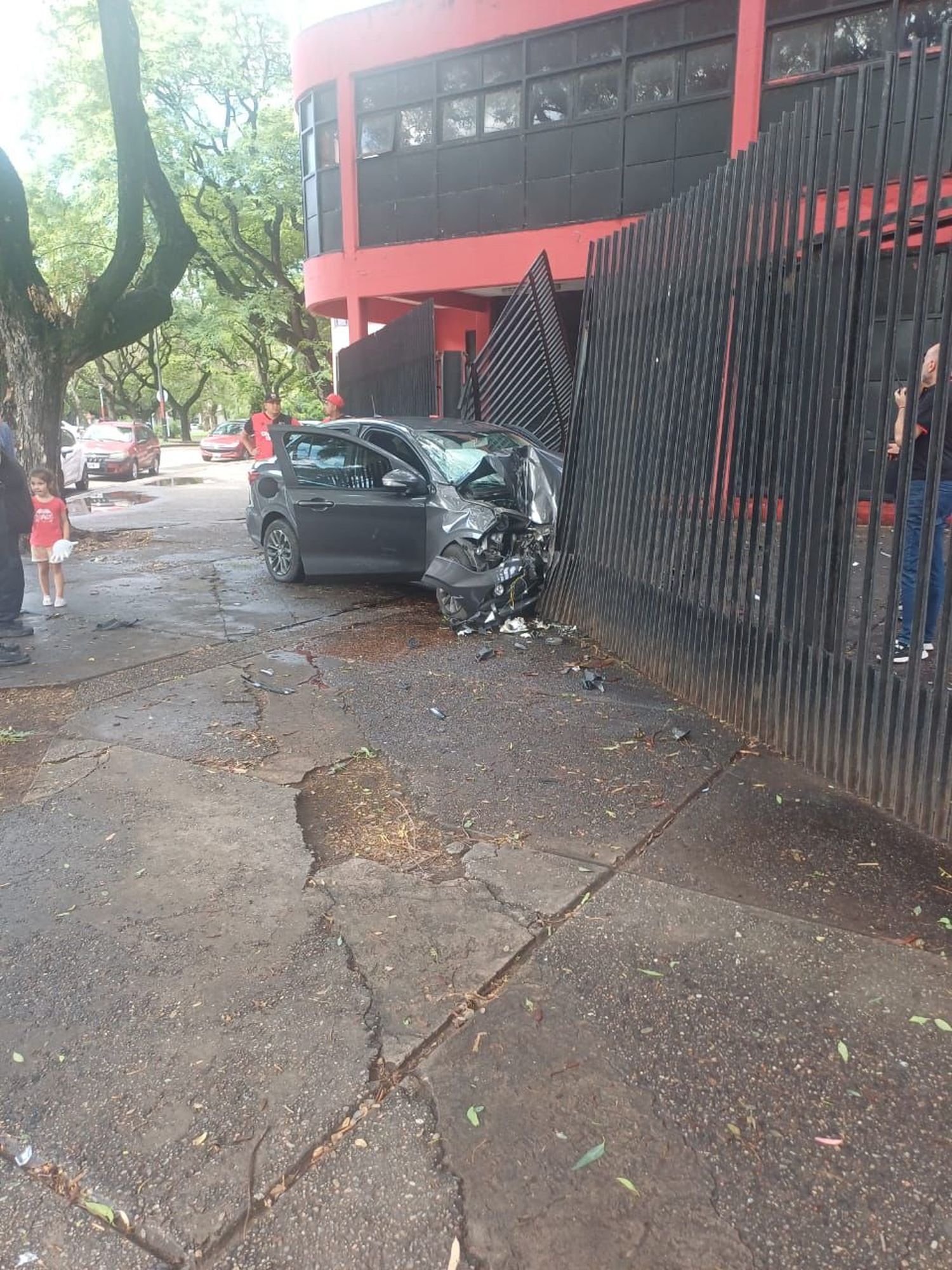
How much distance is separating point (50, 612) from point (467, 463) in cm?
404

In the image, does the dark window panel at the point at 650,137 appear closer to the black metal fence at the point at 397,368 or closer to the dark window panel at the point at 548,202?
the dark window panel at the point at 548,202

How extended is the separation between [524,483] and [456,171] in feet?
29.8

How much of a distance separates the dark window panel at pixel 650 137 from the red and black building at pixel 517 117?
0.07 ft

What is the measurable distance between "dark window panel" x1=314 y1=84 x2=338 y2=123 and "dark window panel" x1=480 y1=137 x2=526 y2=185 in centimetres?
336

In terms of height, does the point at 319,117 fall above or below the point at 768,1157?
above

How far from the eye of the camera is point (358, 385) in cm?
1659

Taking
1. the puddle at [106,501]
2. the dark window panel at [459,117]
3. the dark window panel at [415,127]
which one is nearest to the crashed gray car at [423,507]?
the puddle at [106,501]

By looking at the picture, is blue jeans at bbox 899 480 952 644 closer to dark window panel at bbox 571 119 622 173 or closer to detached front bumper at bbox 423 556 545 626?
detached front bumper at bbox 423 556 545 626

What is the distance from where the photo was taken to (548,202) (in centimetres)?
1430

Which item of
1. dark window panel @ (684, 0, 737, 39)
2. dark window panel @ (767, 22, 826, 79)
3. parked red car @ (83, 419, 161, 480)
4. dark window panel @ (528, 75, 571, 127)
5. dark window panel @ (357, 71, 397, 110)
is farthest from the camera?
parked red car @ (83, 419, 161, 480)

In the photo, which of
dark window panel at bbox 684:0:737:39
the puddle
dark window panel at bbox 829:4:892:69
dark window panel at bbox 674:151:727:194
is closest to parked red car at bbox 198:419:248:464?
the puddle

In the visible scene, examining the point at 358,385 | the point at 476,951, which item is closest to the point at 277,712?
the point at 476,951

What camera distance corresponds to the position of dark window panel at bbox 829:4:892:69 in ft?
38.5

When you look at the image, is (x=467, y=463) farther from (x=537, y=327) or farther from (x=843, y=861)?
(x=843, y=861)
